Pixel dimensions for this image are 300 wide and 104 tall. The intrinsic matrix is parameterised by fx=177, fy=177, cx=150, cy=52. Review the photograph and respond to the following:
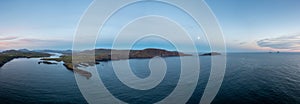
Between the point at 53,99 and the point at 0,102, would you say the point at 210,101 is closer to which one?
the point at 53,99

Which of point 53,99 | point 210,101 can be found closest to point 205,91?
point 210,101

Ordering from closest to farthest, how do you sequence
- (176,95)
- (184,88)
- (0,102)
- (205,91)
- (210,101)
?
(0,102) < (210,101) < (176,95) < (205,91) < (184,88)

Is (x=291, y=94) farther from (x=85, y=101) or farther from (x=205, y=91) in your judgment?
(x=85, y=101)

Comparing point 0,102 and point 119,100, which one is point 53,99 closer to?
point 0,102

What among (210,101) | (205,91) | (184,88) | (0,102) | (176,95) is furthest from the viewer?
(184,88)

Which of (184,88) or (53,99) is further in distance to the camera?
(184,88)

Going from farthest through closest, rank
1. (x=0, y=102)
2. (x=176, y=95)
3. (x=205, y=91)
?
(x=205, y=91), (x=176, y=95), (x=0, y=102)

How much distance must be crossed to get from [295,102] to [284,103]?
2117mm

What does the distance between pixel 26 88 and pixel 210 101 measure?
3124cm

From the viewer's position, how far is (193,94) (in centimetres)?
2827

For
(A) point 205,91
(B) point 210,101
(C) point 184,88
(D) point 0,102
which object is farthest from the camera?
(C) point 184,88

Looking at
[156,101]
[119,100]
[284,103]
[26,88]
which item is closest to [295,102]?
[284,103]

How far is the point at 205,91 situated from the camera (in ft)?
99.1

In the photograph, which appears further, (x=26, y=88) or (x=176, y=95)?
(x=26, y=88)
